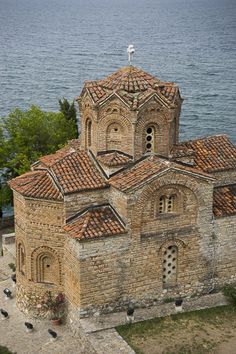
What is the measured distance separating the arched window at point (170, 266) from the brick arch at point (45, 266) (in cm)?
506

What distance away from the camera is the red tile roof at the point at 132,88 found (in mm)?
27141

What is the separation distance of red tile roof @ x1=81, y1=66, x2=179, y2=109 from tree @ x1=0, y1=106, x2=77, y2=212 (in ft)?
51.5

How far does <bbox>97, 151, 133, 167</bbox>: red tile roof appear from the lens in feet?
88.9

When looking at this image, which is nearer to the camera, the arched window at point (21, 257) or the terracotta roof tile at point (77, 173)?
the terracotta roof tile at point (77, 173)

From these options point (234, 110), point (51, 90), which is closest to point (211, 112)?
point (234, 110)

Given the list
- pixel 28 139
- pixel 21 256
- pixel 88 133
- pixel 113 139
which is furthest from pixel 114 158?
pixel 28 139

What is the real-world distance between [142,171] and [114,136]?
2.45m

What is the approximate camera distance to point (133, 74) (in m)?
28.3

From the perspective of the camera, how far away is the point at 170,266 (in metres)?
28.2

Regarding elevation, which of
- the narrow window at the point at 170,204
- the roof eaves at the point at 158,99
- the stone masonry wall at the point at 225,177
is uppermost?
the roof eaves at the point at 158,99

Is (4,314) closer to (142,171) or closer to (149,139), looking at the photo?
(142,171)

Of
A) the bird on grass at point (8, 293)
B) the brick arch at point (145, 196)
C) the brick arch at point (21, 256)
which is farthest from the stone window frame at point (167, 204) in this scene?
the bird on grass at point (8, 293)

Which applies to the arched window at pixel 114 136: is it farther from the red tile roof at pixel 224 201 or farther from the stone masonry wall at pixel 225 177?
the red tile roof at pixel 224 201

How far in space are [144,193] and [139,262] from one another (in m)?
3.36
